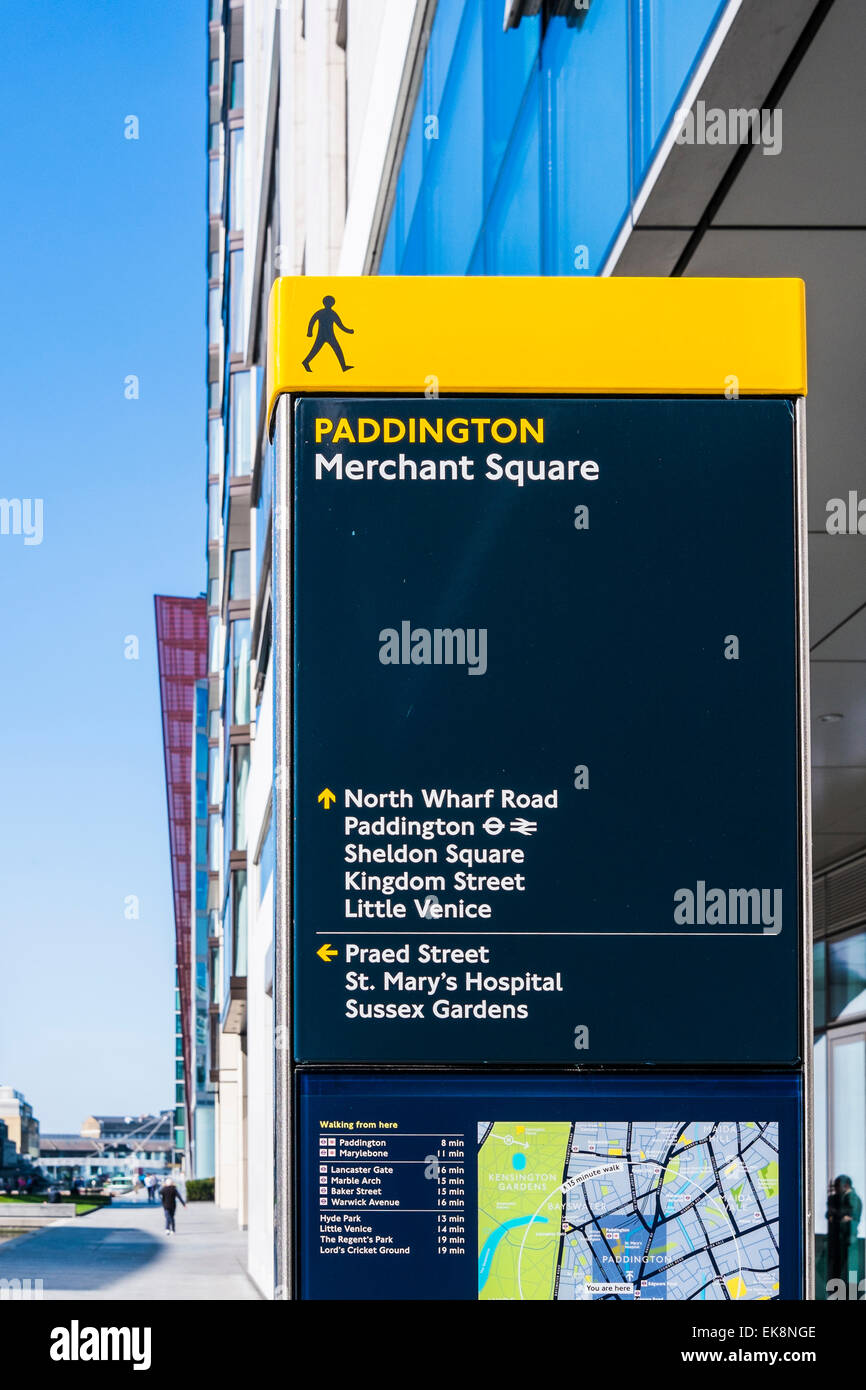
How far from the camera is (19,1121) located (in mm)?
177125

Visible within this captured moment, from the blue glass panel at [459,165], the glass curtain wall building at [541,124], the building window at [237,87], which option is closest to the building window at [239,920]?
the building window at [237,87]

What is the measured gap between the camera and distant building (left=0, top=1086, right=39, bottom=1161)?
17175 cm

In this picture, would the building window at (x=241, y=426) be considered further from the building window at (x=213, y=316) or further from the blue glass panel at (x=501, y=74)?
the building window at (x=213, y=316)

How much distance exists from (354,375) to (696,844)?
124 cm

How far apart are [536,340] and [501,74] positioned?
5.27 meters

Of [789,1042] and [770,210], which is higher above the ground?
[770,210]

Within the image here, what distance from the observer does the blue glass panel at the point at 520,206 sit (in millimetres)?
7758

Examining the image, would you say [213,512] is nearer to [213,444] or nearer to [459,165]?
[213,444]

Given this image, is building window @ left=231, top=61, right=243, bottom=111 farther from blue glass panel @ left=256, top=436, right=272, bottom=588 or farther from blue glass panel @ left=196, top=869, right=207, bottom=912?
blue glass panel @ left=196, top=869, right=207, bottom=912

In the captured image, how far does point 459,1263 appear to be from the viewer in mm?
3537

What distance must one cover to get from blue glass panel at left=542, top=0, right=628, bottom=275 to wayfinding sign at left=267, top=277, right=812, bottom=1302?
2.51 m
